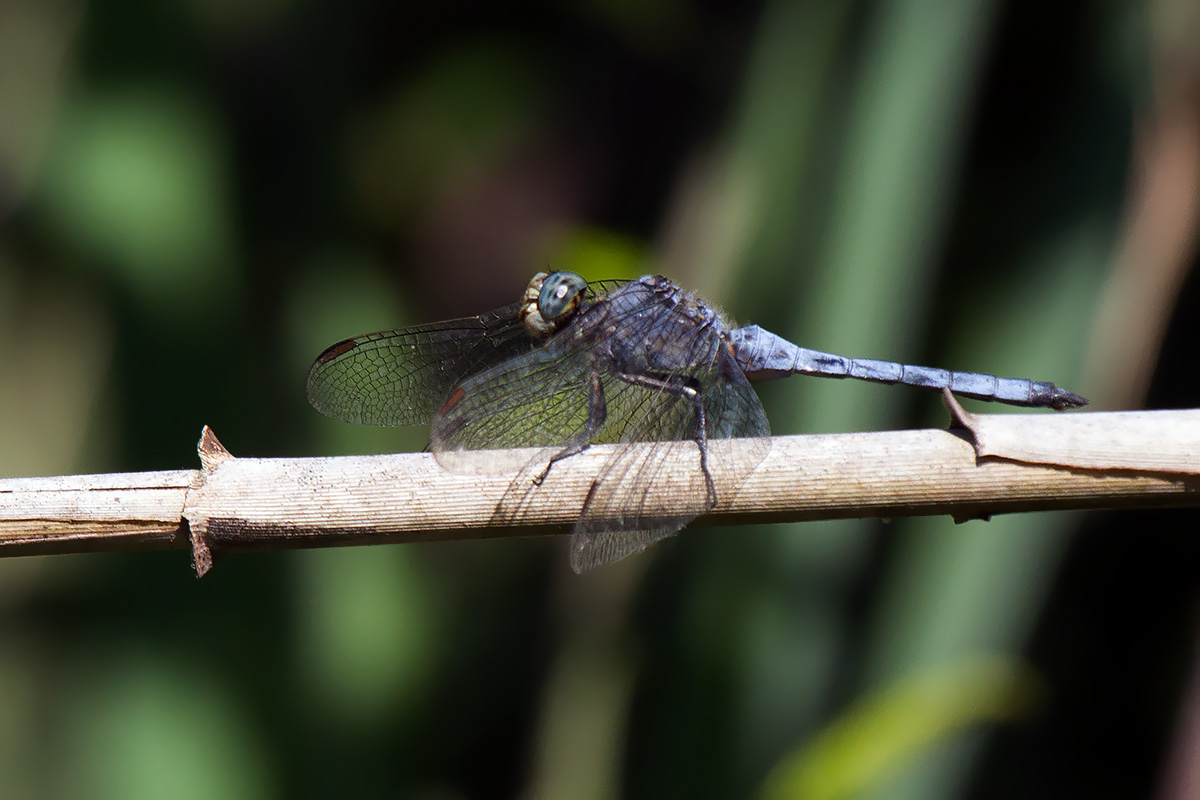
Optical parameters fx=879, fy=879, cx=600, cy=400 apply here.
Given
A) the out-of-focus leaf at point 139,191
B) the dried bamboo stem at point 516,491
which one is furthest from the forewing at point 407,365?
the dried bamboo stem at point 516,491

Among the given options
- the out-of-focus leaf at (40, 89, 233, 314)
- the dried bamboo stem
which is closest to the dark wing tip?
the out-of-focus leaf at (40, 89, 233, 314)

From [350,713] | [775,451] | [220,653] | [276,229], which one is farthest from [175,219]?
[775,451]

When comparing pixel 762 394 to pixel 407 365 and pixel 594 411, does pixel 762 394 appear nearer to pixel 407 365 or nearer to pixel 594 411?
pixel 594 411

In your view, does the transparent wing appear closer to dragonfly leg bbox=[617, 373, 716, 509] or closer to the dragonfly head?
dragonfly leg bbox=[617, 373, 716, 509]

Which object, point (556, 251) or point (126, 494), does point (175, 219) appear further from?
point (126, 494)

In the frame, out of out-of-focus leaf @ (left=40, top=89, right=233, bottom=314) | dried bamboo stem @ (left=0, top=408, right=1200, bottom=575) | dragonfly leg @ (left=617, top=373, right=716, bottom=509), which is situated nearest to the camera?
dried bamboo stem @ (left=0, top=408, right=1200, bottom=575)

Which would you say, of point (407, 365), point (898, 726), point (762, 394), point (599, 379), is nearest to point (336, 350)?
point (407, 365)

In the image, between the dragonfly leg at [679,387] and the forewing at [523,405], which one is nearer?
the forewing at [523,405]

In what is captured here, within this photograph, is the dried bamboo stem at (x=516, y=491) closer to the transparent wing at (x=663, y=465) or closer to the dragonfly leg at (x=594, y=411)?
the transparent wing at (x=663, y=465)
